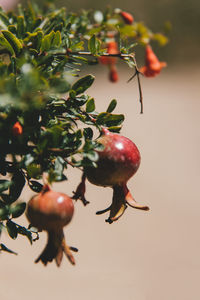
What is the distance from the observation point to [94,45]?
0.80 metres

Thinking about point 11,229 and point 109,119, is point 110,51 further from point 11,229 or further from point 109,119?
point 11,229

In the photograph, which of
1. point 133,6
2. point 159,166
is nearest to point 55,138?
point 159,166

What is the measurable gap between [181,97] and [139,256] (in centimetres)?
229

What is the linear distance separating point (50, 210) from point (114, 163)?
124 mm

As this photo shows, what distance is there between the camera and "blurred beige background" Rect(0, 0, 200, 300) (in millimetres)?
2340

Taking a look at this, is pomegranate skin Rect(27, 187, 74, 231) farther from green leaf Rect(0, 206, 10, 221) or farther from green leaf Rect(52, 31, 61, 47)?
green leaf Rect(52, 31, 61, 47)

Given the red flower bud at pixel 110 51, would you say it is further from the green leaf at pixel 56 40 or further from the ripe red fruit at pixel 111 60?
the green leaf at pixel 56 40

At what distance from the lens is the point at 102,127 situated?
0.72 m

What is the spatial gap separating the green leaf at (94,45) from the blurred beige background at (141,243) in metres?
1.76

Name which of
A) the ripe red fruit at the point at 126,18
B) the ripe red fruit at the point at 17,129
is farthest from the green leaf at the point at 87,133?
the ripe red fruit at the point at 126,18

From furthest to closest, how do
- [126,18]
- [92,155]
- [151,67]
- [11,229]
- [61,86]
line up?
1. [151,67]
2. [126,18]
3. [11,229]
4. [92,155]
5. [61,86]

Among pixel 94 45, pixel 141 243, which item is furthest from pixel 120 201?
→ pixel 141 243

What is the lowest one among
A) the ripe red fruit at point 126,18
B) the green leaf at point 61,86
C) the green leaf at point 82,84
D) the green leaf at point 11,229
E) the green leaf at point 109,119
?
the green leaf at point 11,229

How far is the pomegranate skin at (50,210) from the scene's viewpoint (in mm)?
618
